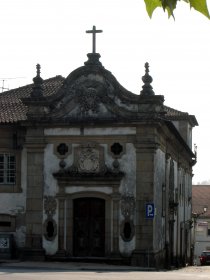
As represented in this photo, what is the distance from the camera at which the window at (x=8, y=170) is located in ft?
93.4

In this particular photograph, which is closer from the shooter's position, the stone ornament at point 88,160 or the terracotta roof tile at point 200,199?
the stone ornament at point 88,160

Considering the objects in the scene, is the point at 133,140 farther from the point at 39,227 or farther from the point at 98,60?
the point at 39,227

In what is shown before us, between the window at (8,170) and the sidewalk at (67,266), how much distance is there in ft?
12.3

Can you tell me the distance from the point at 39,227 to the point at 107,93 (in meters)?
6.04

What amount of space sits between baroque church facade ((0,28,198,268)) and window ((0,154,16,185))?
13cm

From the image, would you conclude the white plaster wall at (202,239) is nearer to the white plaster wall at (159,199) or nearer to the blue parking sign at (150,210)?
the white plaster wall at (159,199)

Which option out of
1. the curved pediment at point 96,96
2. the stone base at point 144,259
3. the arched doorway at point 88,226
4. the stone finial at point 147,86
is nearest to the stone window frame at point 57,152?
the curved pediment at point 96,96

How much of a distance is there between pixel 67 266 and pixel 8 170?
5.97m

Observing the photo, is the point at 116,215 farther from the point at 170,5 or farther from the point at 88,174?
the point at 170,5

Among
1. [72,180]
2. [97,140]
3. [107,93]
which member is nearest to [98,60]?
[107,93]

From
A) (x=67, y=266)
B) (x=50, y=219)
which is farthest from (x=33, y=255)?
(x=67, y=266)

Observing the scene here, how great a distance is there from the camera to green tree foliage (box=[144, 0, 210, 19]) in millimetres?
1441

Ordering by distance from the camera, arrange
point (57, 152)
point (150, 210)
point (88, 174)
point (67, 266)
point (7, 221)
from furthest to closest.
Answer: point (7, 221) → point (57, 152) → point (88, 174) → point (150, 210) → point (67, 266)

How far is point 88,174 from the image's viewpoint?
26.6m
